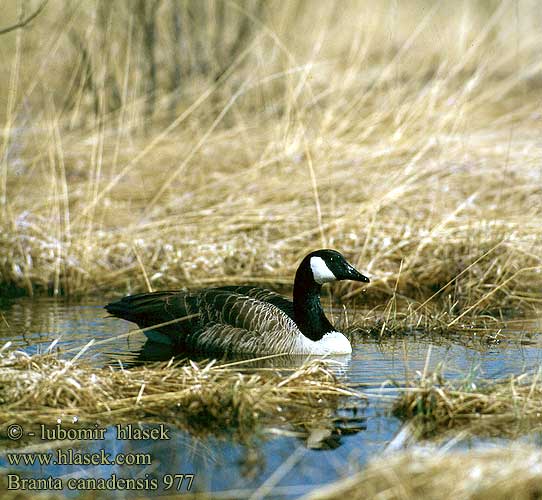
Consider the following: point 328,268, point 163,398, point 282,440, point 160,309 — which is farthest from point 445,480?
point 160,309

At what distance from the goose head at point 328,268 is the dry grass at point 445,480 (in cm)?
300

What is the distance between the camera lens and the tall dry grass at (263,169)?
8750mm

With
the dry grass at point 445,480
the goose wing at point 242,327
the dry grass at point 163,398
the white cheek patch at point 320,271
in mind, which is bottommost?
the goose wing at point 242,327

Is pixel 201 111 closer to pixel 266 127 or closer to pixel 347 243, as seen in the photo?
pixel 266 127

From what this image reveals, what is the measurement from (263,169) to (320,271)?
3.61 m

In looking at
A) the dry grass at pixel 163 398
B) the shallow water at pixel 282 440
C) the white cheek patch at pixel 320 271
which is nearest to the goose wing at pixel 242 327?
the white cheek patch at pixel 320 271

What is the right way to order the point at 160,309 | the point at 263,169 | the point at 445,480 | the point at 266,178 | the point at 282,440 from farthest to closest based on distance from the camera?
the point at 263,169 → the point at 266,178 → the point at 160,309 → the point at 282,440 → the point at 445,480

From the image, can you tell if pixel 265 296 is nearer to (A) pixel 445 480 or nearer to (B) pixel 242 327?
(B) pixel 242 327

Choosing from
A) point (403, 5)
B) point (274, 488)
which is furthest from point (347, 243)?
point (403, 5)

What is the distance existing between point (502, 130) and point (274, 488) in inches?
342

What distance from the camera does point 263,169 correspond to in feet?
34.5

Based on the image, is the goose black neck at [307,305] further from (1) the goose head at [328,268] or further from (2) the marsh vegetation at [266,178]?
(2) the marsh vegetation at [266,178]

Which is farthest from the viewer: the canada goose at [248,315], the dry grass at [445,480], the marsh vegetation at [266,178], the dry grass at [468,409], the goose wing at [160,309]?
the marsh vegetation at [266,178]

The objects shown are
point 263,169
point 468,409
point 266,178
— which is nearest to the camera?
point 468,409
